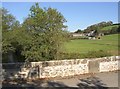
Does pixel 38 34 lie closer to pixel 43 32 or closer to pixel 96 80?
pixel 43 32

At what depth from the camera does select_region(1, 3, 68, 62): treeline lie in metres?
20.0

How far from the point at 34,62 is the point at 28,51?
5.53 feet

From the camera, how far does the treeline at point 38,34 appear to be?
786 inches

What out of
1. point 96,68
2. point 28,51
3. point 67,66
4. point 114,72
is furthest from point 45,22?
point 114,72

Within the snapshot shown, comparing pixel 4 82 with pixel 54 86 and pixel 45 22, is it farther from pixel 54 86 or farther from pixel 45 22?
pixel 45 22

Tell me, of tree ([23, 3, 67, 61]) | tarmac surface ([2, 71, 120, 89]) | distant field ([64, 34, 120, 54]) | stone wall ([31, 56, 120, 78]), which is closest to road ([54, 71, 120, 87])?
tarmac surface ([2, 71, 120, 89])

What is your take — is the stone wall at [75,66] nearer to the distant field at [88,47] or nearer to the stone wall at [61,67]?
the stone wall at [61,67]

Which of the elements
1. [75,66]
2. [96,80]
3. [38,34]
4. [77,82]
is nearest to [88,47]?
[75,66]

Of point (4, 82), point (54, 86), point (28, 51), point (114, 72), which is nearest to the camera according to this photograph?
point (54, 86)

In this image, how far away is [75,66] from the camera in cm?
2023

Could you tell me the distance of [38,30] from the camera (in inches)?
813

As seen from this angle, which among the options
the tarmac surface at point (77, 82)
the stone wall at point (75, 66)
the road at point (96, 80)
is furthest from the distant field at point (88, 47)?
the tarmac surface at point (77, 82)

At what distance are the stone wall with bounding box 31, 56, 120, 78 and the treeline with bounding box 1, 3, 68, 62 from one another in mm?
1439

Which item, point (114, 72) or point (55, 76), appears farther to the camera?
point (114, 72)
